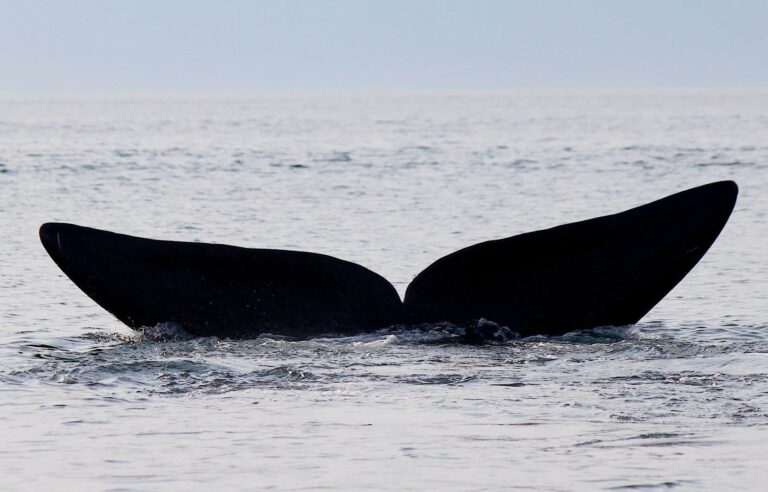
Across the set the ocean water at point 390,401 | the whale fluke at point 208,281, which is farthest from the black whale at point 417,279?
the ocean water at point 390,401

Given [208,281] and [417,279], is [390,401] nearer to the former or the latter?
[417,279]

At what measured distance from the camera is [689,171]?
1558 inches

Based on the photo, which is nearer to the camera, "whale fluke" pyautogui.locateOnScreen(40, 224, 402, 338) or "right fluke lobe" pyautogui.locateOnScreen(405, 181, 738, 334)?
"whale fluke" pyautogui.locateOnScreen(40, 224, 402, 338)

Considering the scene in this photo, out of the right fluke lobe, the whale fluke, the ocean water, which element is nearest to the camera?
the ocean water

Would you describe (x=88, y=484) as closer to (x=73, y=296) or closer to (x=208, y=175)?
(x=73, y=296)

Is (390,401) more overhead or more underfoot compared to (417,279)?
more underfoot

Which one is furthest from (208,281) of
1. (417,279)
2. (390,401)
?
(390,401)

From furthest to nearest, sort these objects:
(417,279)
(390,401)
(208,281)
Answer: (417,279) → (208,281) → (390,401)

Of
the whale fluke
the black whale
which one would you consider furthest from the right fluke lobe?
the whale fluke

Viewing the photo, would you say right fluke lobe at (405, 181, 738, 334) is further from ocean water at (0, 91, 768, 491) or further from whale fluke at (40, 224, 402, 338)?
whale fluke at (40, 224, 402, 338)

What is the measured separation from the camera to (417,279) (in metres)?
9.95

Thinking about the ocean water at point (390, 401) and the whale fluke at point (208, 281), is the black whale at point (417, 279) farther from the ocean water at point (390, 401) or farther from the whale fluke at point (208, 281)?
the ocean water at point (390, 401)

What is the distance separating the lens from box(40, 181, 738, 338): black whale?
384 inches

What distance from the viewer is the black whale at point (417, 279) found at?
32.0ft
